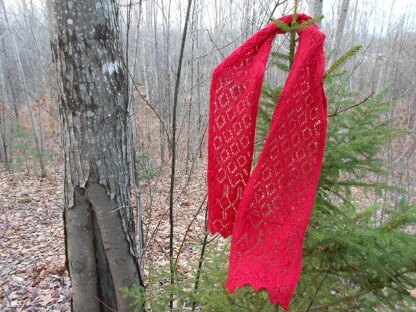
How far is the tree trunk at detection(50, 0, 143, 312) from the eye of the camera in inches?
68.1

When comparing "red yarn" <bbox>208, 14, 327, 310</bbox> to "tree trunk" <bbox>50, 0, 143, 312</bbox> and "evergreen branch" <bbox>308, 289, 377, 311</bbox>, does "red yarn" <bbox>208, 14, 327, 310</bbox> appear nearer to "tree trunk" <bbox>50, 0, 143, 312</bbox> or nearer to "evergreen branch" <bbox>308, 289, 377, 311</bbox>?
"evergreen branch" <bbox>308, 289, 377, 311</bbox>

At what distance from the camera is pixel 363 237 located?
1.07 meters

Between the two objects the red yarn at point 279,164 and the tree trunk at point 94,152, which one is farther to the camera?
the tree trunk at point 94,152

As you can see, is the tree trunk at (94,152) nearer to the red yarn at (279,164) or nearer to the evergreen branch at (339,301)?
the red yarn at (279,164)

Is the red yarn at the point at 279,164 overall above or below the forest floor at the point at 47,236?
above

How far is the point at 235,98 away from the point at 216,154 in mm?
221

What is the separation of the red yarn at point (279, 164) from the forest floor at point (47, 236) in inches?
30.8

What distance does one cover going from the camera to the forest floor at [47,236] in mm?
3436

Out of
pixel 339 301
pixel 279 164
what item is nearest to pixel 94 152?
pixel 279 164

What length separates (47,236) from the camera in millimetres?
5367

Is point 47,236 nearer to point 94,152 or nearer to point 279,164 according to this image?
point 94,152

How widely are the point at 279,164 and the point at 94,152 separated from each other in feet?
4.36

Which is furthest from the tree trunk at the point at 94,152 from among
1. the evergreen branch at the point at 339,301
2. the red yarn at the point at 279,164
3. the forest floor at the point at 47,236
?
the evergreen branch at the point at 339,301

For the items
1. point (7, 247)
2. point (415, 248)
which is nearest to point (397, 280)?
point (415, 248)
